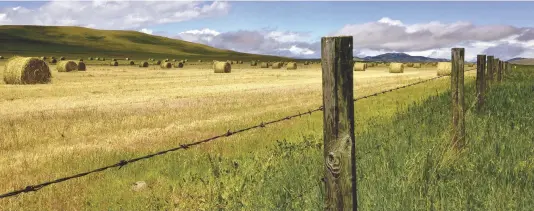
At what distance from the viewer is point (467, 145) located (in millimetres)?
7418

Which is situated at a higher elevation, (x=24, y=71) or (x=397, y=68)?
(x=24, y=71)

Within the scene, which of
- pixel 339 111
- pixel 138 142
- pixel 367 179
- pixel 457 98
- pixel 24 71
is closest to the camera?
pixel 339 111

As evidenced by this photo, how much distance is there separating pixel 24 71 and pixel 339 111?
2968 cm

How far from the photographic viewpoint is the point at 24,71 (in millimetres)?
29484

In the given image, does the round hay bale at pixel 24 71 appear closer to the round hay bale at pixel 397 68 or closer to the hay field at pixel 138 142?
the hay field at pixel 138 142

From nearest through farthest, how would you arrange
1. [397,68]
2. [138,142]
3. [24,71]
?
[138,142]
[24,71]
[397,68]

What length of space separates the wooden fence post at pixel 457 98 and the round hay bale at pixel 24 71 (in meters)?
27.4

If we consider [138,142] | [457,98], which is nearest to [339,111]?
[457,98]

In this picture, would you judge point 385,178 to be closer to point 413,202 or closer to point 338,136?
point 413,202

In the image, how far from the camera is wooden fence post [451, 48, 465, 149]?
7.57 m

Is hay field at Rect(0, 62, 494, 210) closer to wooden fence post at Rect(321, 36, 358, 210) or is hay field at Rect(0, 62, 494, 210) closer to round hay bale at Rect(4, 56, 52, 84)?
wooden fence post at Rect(321, 36, 358, 210)

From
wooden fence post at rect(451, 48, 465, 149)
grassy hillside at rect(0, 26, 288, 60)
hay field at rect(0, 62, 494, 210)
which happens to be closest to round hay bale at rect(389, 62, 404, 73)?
hay field at rect(0, 62, 494, 210)

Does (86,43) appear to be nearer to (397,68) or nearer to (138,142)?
(397,68)

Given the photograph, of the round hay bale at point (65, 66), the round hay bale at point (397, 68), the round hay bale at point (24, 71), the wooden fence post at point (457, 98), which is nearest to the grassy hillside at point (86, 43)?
the round hay bale at point (65, 66)
